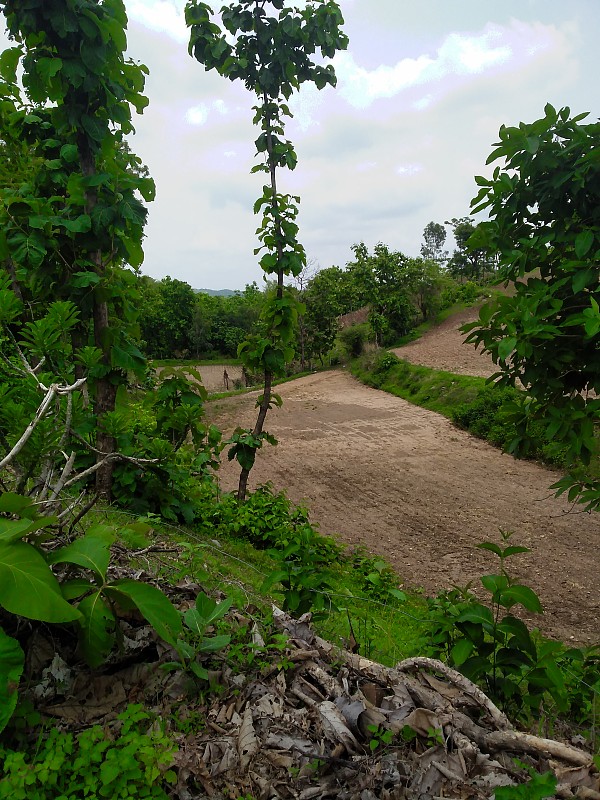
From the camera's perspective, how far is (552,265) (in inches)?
112

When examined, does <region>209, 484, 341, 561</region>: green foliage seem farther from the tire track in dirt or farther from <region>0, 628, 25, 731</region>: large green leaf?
<region>0, 628, 25, 731</region>: large green leaf

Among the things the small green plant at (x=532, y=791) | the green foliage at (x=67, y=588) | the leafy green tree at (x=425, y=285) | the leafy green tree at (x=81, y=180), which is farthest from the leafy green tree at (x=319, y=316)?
the small green plant at (x=532, y=791)

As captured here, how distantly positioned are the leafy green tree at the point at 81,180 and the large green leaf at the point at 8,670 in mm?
2591

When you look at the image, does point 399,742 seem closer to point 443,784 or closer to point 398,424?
point 443,784

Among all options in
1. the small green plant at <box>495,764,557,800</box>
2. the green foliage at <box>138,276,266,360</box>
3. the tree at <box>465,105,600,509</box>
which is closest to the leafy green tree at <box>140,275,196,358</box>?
the green foliage at <box>138,276,266,360</box>

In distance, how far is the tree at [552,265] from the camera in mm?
2488

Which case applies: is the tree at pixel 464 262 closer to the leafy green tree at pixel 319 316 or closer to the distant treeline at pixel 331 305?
the distant treeline at pixel 331 305

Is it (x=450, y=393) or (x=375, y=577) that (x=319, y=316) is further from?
(x=375, y=577)

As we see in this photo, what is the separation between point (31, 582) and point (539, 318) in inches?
95.1

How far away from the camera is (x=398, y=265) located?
3153 cm

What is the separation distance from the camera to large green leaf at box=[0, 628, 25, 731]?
1.26 m

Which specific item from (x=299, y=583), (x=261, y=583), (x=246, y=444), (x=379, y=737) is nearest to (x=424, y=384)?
(x=246, y=444)

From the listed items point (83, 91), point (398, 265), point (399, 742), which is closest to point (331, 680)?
point (399, 742)

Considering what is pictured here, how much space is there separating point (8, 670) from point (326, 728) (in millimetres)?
965
